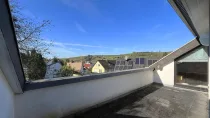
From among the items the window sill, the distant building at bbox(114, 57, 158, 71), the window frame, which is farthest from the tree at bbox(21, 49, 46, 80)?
the distant building at bbox(114, 57, 158, 71)

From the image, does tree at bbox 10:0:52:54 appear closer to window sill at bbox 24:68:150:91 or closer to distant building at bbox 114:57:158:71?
window sill at bbox 24:68:150:91

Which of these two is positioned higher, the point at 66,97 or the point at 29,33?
the point at 29,33

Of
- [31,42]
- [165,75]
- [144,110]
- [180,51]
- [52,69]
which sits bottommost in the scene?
[144,110]

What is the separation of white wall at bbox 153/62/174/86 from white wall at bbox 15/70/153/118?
4174 millimetres

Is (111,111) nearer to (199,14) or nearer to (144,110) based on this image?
(144,110)

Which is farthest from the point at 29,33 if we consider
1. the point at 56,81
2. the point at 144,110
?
the point at 144,110

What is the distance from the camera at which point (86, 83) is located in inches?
158

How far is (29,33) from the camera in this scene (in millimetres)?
5109

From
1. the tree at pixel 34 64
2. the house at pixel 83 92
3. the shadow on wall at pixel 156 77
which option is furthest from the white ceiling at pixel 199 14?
the tree at pixel 34 64

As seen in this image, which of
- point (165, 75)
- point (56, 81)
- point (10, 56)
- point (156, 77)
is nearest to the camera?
point (10, 56)

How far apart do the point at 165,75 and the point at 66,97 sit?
23.1 feet

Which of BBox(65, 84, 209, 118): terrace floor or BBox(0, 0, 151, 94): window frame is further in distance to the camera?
BBox(65, 84, 209, 118): terrace floor

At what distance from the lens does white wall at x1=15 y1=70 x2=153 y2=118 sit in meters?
2.73

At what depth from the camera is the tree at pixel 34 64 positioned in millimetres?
Answer: 4557
